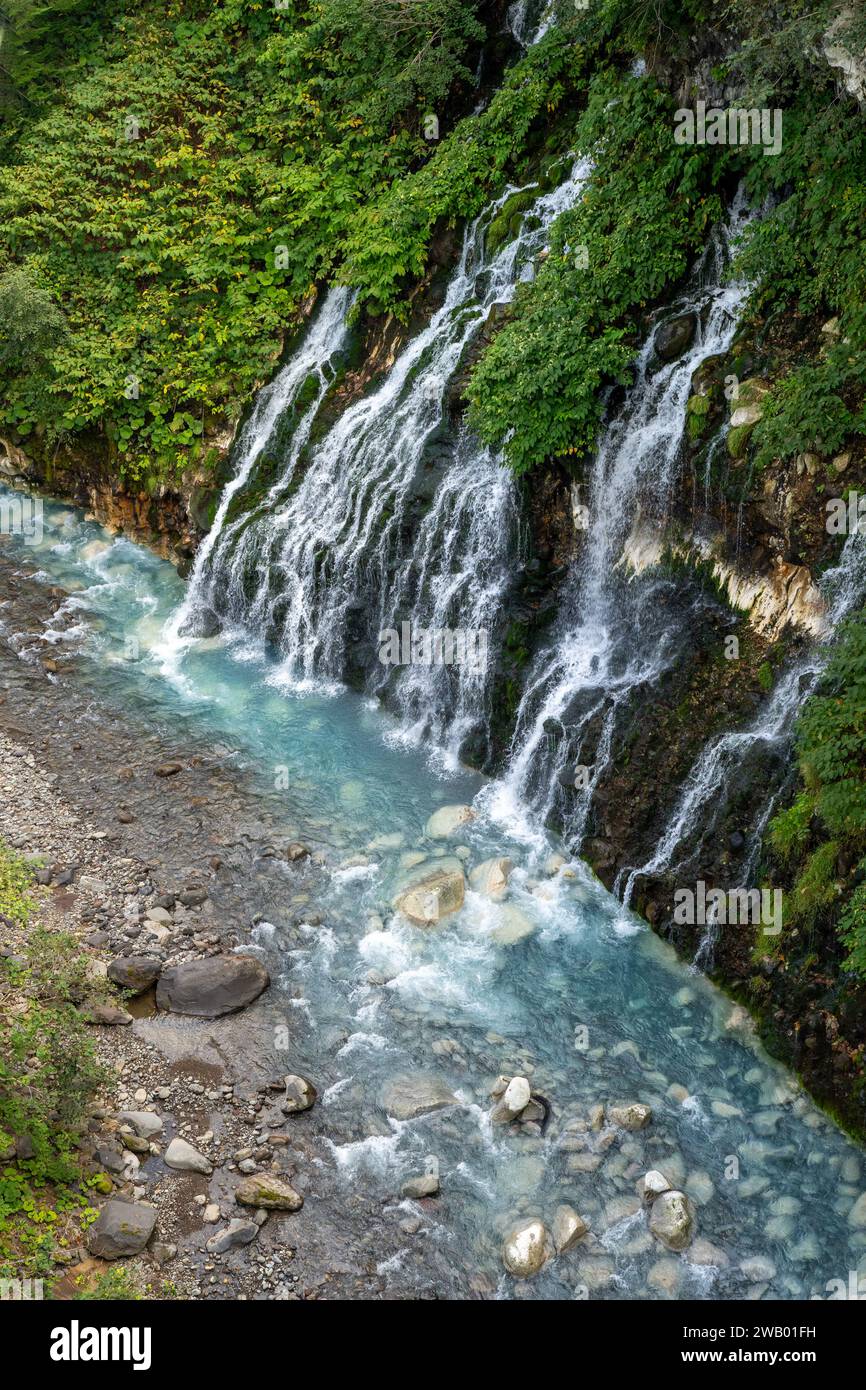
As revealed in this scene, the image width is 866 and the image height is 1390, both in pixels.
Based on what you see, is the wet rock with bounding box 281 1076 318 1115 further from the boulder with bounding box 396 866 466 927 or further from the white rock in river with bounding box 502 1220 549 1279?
the boulder with bounding box 396 866 466 927

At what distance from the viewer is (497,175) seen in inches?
666

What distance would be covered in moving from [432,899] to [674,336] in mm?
7587

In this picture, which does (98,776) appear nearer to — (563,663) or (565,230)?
(563,663)

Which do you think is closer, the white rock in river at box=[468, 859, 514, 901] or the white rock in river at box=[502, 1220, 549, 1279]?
the white rock in river at box=[502, 1220, 549, 1279]

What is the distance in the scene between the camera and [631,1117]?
10039 millimetres

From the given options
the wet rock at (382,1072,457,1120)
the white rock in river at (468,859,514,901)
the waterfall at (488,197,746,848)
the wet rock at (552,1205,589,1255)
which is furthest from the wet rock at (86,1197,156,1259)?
the waterfall at (488,197,746,848)

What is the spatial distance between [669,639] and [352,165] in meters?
11.7

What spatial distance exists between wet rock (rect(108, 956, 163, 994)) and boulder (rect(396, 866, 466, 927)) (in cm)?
291

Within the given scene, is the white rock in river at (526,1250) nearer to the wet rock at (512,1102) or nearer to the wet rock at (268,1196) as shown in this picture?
the wet rock at (512,1102)

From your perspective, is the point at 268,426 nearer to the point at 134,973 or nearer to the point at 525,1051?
the point at 134,973

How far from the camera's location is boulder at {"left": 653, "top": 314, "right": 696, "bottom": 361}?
43.3 feet

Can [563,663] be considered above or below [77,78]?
below

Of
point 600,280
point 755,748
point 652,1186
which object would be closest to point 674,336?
point 600,280

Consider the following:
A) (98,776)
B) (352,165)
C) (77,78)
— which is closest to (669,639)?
(98,776)
